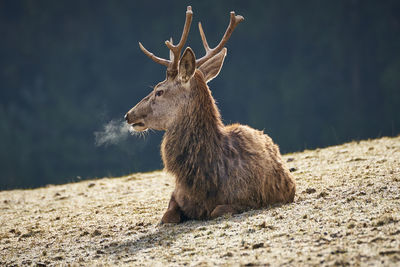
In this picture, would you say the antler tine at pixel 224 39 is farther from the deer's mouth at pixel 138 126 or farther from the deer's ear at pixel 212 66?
the deer's mouth at pixel 138 126

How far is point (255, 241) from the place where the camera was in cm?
420

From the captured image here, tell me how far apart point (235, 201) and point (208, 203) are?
0.95ft

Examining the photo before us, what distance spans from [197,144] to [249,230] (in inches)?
56.9

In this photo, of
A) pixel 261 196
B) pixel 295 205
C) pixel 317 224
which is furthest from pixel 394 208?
pixel 261 196

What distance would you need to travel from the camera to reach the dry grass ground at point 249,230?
373 centimetres

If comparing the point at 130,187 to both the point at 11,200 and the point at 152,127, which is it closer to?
the point at 11,200

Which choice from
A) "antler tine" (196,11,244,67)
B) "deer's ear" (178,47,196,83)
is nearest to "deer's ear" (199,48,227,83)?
"antler tine" (196,11,244,67)

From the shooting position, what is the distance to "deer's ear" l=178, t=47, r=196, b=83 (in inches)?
231

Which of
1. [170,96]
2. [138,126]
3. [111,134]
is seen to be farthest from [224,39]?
[111,134]

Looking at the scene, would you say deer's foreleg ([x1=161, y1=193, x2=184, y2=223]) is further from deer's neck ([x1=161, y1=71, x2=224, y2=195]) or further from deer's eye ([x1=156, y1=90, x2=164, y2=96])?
deer's eye ([x1=156, y1=90, x2=164, y2=96])

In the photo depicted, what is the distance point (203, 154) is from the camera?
5699 millimetres

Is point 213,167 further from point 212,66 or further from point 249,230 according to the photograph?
point 212,66

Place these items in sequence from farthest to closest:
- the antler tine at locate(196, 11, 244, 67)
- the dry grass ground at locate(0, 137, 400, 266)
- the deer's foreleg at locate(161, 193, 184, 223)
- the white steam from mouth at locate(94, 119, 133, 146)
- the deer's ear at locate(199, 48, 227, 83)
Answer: the white steam from mouth at locate(94, 119, 133, 146) < the deer's ear at locate(199, 48, 227, 83) < the antler tine at locate(196, 11, 244, 67) < the deer's foreleg at locate(161, 193, 184, 223) < the dry grass ground at locate(0, 137, 400, 266)

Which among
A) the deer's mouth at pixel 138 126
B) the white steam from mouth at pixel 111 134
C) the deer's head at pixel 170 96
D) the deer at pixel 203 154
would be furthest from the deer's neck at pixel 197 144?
the white steam from mouth at pixel 111 134
